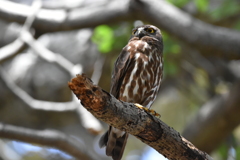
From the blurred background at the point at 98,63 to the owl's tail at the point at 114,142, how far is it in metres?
0.74

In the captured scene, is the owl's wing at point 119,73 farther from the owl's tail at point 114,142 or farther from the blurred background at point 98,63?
the blurred background at point 98,63

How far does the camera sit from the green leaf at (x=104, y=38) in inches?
232

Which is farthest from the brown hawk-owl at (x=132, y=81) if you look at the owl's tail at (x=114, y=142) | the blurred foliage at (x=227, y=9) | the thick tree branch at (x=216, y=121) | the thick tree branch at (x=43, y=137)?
the thick tree branch at (x=216, y=121)

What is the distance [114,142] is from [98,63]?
301 centimetres

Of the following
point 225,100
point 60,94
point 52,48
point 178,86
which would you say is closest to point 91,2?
point 52,48

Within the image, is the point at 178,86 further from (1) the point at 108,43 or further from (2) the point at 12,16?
(2) the point at 12,16

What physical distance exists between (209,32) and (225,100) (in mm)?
1287

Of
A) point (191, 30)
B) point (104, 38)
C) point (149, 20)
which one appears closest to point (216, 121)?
point (191, 30)

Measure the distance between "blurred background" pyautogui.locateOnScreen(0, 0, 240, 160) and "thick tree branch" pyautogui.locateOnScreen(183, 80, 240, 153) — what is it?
16mm

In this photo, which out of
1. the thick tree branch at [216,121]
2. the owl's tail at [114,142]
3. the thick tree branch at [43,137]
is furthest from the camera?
the thick tree branch at [216,121]

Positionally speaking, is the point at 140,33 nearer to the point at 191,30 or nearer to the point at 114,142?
the point at 191,30

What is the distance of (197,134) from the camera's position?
20.5 feet

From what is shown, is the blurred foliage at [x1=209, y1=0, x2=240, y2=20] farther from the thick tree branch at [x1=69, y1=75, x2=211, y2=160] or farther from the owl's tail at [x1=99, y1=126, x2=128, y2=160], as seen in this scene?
the thick tree branch at [x1=69, y1=75, x2=211, y2=160]

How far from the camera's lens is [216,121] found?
614 cm
